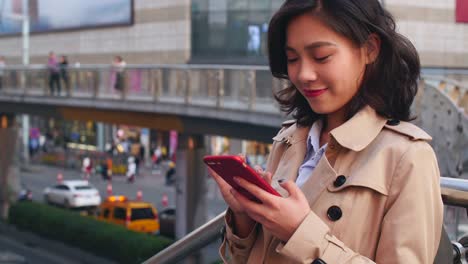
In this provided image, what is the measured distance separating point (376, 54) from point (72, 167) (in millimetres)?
46739

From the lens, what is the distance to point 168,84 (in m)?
20.8

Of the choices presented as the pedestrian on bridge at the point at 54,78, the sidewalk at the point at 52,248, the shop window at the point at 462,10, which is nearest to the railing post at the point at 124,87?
the pedestrian on bridge at the point at 54,78

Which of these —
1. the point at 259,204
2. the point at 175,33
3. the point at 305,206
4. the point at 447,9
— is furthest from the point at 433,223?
the point at 175,33

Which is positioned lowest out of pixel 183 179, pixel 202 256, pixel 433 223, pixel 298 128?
pixel 183 179

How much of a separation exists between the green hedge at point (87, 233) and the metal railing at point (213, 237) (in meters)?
15.5

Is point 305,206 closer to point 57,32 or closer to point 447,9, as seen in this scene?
point 447,9

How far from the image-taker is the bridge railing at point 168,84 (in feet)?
55.9

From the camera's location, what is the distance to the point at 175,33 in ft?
137

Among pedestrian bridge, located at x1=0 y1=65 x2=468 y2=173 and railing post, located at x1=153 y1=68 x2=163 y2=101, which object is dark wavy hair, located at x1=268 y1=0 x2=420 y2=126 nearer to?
pedestrian bridge, located at x1=0 y1=65 x2=468 y2=173

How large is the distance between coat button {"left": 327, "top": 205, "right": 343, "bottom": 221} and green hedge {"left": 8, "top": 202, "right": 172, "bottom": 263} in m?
17.3

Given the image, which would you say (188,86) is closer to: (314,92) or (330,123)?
(330,123)

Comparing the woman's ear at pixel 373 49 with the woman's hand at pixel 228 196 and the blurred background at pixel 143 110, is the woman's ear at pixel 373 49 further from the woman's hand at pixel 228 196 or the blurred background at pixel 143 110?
the blurred background at pixel 143 110

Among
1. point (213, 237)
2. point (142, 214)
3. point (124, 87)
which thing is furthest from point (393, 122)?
point (142, 214)

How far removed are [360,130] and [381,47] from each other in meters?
0.25
